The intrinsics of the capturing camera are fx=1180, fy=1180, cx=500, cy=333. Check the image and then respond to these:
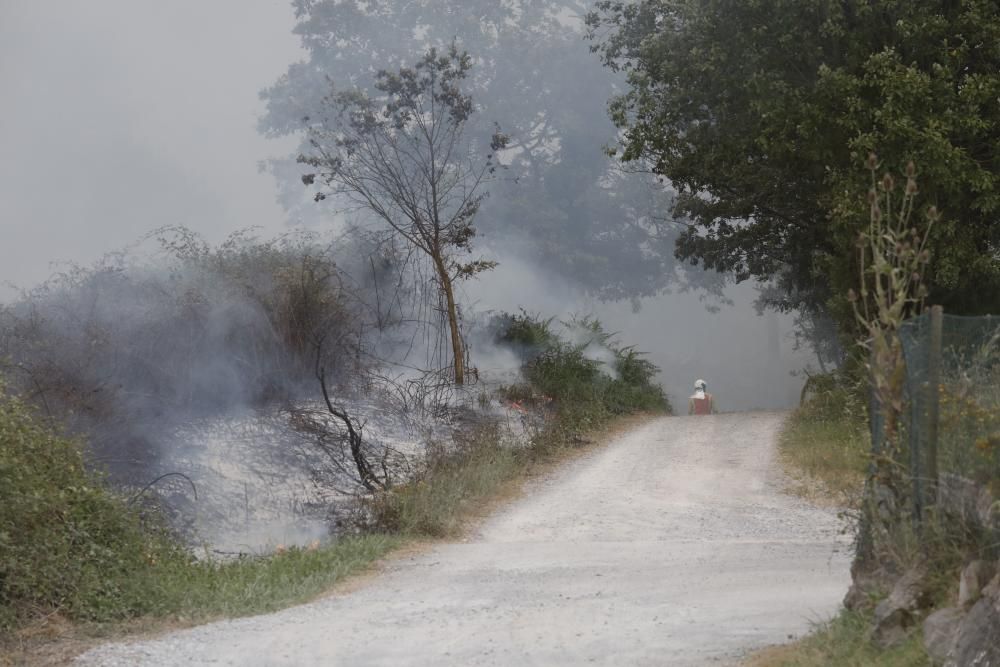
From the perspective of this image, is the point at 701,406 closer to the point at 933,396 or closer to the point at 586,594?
the point at 586,594

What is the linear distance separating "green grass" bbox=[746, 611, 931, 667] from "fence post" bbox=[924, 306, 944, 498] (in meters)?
0.81

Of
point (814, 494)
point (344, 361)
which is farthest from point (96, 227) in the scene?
point (814, 494)

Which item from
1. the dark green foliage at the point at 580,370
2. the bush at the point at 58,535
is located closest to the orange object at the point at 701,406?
the dark green foliage at the point at 580,370

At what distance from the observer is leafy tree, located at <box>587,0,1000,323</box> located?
1489cm

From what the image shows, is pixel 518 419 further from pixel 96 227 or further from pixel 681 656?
pixel 96 227

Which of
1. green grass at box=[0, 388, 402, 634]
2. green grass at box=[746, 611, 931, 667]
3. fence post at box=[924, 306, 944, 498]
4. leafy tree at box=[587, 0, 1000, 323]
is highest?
leafy tree at box=[587, 0, 1000, 323]

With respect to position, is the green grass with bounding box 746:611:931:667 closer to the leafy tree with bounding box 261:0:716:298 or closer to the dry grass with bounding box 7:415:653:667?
the dry grass with bounding box 7:415:653:667

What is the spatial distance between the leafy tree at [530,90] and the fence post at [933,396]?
3102cm

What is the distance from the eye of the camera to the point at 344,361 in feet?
58.5

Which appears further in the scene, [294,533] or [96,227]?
[96,227]

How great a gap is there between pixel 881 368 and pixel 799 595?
87.5 inches

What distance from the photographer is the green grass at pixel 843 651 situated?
5.43 metres

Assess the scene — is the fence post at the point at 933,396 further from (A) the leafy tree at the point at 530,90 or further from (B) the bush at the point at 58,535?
(A) the leafy tree at the point at 530,90

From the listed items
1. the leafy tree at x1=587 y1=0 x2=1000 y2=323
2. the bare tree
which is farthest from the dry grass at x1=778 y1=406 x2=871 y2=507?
the bare tree
